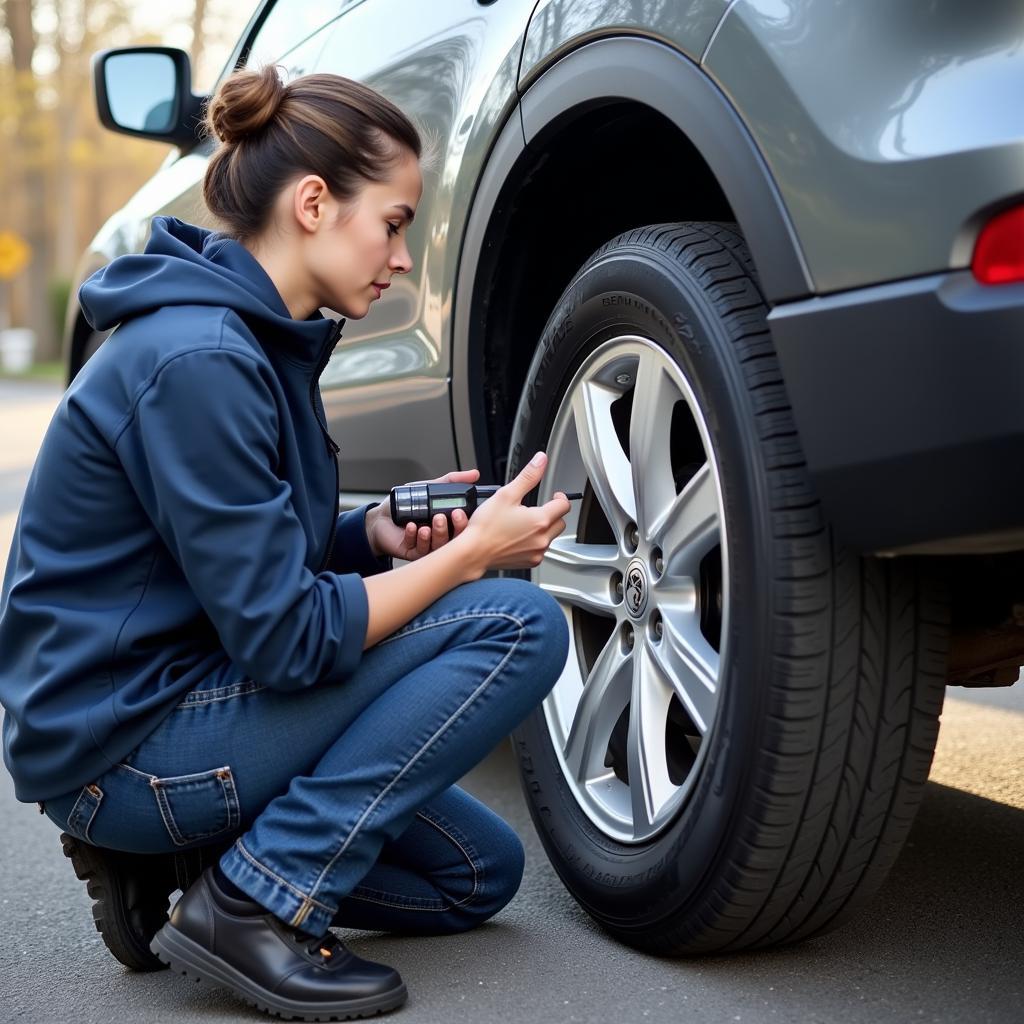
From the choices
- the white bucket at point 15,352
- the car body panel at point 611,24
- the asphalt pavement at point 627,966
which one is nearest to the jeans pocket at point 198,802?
the asphalt pavement at point 627,966

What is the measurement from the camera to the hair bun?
6.23 feet

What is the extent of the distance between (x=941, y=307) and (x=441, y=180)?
121cm

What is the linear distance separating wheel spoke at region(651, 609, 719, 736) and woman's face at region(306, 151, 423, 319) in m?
0.59

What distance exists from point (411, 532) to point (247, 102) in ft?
2.07

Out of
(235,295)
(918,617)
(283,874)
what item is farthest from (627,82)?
(283,874)

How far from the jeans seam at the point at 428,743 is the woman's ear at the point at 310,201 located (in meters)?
0.54

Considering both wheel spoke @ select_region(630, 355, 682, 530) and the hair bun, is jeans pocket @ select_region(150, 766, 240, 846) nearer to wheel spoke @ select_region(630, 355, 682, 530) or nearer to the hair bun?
wheel spoke @ select_region(630, 355, 682, 530)

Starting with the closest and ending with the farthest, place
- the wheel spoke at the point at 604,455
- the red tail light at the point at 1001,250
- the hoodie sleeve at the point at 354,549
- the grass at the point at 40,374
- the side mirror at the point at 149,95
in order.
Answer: the red tail light at the point at 1001,250 < the wheel spoke at the point at 604,455 < the hoodie sleeve at the point at 354,549 < the side mirror at the point at 149,95 < the grass at the point at 40,374

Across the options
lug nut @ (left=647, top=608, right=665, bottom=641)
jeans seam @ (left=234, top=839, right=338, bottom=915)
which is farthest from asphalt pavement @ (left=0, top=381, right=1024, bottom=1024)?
lug nut @ (left=647, top=608, right=665, bottom=641)

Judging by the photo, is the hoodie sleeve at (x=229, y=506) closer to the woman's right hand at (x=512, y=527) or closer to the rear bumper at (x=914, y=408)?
the woman's right hand at (x=512, y=527)

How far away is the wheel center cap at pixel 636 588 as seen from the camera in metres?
1.97

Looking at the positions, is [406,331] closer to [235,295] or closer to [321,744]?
[235,295]

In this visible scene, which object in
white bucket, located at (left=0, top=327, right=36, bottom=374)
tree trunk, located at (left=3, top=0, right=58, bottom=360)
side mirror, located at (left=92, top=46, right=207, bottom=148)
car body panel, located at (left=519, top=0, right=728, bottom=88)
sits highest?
car body panel, located at (left=519, top=0, right=728, bottom=88)

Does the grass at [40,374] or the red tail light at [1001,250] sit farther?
the grass at [40,374]
